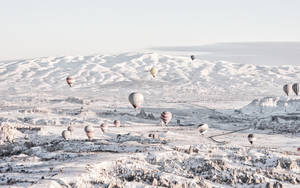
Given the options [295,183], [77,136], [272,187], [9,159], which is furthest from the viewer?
[77,136]

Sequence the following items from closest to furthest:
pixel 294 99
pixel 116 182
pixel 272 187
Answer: pixel 116 182 → pixel 272 187 → pixel 294 99

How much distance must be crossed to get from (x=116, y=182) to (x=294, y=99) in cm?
12835

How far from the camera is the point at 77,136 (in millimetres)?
80625

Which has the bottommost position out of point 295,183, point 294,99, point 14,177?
point 294,99

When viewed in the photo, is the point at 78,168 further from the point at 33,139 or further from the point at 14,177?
the point at 33,139

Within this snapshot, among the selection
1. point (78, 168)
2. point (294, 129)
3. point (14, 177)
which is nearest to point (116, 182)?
point (78, 168)

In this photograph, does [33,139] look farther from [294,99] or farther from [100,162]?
[294,99]

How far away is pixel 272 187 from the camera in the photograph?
36.7 meters

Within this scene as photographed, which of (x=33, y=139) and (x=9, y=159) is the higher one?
(x=9, y=159)

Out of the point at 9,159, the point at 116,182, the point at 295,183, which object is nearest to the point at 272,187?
the point at 295,183

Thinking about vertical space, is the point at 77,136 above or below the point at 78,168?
below

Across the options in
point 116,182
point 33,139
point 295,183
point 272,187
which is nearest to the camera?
point 116,182

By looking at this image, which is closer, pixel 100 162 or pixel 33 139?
pixel 100 162

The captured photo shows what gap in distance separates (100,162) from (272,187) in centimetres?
1456
